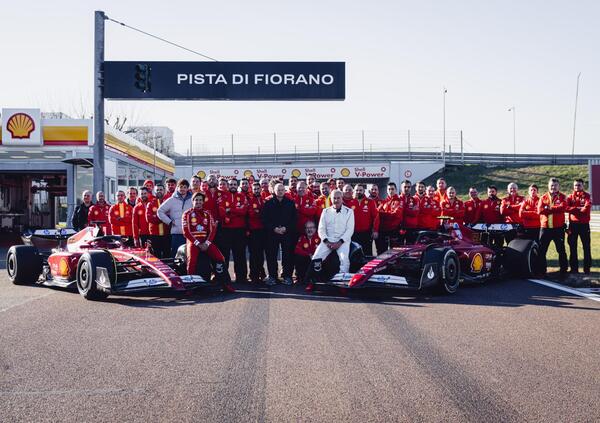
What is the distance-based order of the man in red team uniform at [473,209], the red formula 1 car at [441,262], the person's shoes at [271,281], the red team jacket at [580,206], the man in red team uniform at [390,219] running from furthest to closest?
the man in red team uniform at [473,209] < the man in red team uniform at [390,219] < the red team jacket at [580,206] < the person's shoes at [271,281] < the red formula 1 car at [441,262]

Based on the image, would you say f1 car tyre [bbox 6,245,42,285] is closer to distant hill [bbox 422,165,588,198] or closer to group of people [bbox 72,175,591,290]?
group of people [bbox 72,175,591,290]

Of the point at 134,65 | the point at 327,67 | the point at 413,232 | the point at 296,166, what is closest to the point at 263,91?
the point at 327,67

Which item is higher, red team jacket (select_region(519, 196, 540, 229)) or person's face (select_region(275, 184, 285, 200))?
person's face (select_region(275, 184, 285, 200))

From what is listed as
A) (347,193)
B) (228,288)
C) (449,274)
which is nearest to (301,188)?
(347,193)

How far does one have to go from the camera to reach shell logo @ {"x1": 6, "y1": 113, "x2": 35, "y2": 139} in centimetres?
2088

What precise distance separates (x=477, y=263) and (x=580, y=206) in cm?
284

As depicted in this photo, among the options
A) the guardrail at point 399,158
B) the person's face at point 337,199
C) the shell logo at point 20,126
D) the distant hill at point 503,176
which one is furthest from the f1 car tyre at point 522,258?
the guardrail at point 399,158

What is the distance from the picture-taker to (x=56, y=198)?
29859 mm

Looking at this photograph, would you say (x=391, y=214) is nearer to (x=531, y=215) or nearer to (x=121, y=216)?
(x=531, y=215)

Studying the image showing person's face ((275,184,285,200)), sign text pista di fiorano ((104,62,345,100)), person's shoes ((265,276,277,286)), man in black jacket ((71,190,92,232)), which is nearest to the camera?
person's shoes ((265,276,277,286))

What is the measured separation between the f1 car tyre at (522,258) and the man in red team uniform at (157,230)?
21.6 feet

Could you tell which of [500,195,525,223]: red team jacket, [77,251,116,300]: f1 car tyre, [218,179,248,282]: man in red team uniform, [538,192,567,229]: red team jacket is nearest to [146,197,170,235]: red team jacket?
[218,179,248,282]: man in red team uniform

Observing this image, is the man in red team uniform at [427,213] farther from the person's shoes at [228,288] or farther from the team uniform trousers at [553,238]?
the person's shoes at [228,288]

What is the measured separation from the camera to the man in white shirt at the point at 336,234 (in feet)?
35.2
